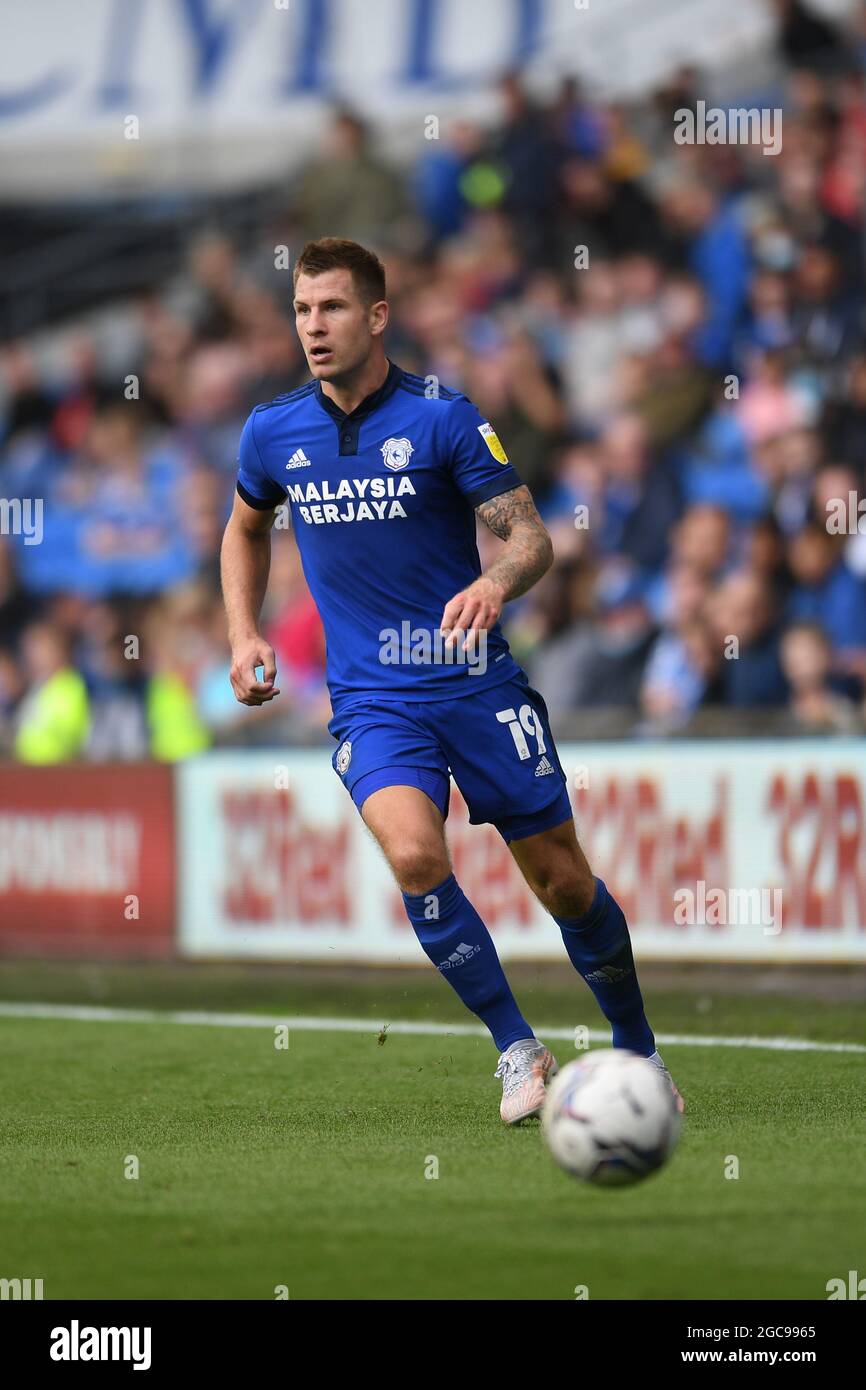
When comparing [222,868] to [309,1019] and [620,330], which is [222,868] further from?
[620,330]

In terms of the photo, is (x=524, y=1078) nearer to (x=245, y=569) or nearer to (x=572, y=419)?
(x=245, y=569)

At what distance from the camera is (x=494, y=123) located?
1917cm

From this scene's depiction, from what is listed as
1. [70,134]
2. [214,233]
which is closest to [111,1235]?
[214,233]

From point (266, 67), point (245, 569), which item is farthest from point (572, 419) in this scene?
point (245, 569)

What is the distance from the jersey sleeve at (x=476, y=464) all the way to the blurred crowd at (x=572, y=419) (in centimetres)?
480

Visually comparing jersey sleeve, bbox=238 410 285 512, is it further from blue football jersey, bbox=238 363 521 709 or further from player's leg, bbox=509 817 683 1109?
player's leg, bbox=509 817 683 1109

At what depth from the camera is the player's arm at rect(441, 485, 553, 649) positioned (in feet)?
21.0

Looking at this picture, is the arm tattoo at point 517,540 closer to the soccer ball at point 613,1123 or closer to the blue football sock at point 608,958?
the blue football sock at point 608,958

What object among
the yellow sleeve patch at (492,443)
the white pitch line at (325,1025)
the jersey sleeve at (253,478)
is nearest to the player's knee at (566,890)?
the yellow sleeve patch at (492,443)

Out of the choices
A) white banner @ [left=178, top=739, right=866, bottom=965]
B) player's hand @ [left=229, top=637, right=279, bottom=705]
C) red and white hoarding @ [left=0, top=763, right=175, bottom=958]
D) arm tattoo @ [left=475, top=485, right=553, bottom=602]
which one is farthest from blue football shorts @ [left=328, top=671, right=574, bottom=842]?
red and white hoarding @ [left=0, top=763, right=175, bottom=958]

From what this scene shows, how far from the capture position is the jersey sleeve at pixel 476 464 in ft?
22.9

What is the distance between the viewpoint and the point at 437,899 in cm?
689

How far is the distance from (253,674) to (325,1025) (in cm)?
365
